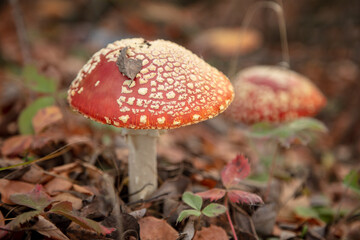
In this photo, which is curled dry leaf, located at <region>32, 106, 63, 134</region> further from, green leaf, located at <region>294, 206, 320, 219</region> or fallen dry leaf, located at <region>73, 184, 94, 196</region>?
green leaf, located at <region>294, 206, 320, 219</region>

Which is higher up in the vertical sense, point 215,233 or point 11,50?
point 11,50

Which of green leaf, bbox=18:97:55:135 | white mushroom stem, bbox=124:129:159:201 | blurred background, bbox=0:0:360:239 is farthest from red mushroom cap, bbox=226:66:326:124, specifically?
green leaf, bbox=18:97:55:135

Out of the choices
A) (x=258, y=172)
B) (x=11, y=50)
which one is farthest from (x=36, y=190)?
(x=11, y=50)

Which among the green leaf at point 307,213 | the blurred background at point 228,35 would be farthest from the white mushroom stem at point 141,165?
the blurred background at point 228,35

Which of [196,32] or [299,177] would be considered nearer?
[299,177]

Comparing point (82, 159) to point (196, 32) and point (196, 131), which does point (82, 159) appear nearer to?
point (196, 131)

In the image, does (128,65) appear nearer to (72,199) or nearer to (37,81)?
(72,199)
